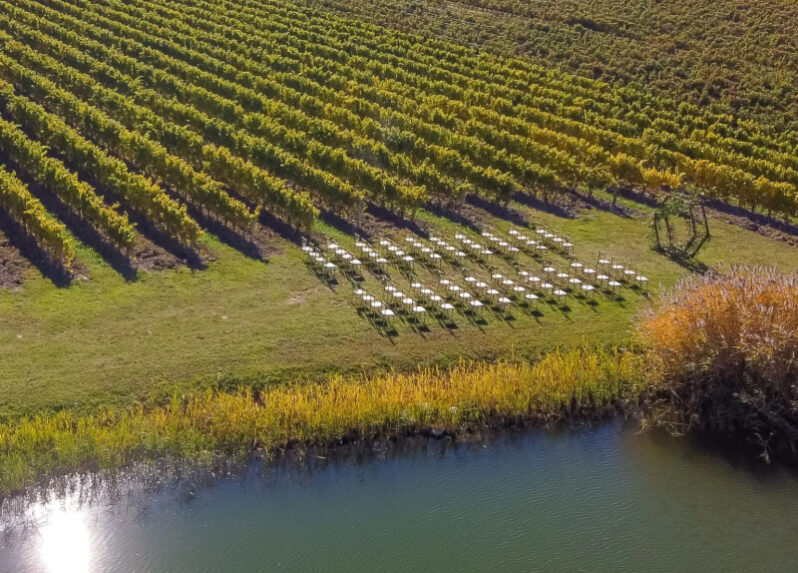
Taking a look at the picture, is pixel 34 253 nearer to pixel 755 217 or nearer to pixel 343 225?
pixel 343 225

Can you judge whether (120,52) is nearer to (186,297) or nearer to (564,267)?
(186,297)

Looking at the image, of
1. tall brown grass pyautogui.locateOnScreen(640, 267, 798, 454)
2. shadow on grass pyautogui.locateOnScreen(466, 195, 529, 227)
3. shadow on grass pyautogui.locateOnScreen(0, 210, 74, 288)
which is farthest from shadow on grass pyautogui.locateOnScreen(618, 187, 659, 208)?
shadow on grass pyautogui.locateOnScreen(0, 210, 74, 288)

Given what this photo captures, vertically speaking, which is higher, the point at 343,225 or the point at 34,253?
the point at 343,225

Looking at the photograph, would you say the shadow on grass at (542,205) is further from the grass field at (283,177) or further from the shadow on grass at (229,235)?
the shadow on grass at (229,235)

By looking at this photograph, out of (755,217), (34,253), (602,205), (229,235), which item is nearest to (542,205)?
(602,205)

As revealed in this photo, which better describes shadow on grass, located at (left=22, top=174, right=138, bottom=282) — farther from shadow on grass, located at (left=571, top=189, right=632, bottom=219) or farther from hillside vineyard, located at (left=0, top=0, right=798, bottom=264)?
shadow on grass, located at (left=571, top=189, right=632, bottom=219)

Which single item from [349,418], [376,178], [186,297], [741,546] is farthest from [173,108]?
[741,546]
